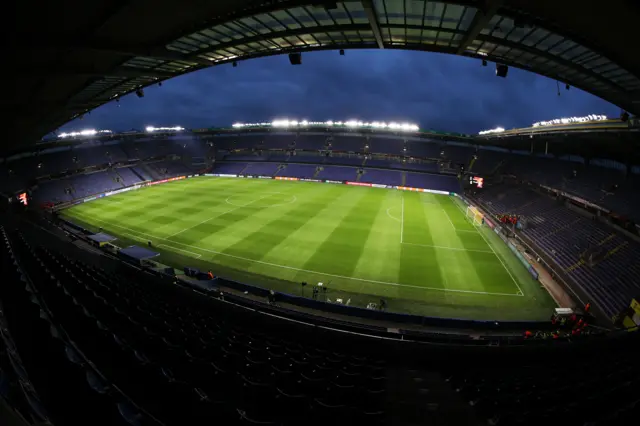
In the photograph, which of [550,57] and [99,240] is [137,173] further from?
[550,57]

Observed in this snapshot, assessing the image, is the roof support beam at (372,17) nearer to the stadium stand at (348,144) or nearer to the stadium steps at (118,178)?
the stadium steps at (118,178)

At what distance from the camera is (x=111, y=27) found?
32.8ft

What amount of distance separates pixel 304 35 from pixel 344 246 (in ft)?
59.0

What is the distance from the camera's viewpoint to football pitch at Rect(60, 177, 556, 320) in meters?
20.2

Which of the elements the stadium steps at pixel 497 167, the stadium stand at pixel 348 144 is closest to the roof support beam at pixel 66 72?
the stadium steps at pixel 497 167

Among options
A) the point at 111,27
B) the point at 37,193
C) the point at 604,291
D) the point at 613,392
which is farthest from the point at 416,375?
the point at 37,193

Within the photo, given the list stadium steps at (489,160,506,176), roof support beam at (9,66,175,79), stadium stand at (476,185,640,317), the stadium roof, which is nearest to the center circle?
the stadium roof

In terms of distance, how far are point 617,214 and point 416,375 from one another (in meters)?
27.6

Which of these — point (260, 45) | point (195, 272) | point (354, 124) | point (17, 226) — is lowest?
point (195, 272)

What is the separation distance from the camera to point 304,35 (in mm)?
14039

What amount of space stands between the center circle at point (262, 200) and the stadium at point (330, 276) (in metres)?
A: 0.62

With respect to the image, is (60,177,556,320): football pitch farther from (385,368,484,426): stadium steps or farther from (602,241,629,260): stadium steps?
(385,368,484,426): stadium steps

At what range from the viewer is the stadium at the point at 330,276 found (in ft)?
19.9

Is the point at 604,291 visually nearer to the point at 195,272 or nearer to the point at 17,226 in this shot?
the point at 195,272
